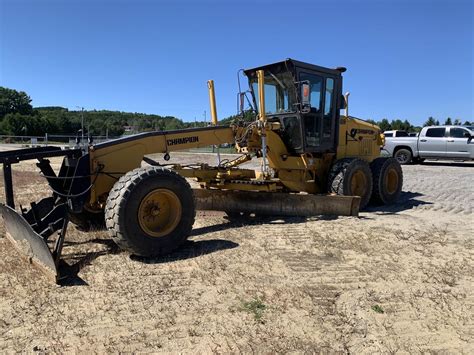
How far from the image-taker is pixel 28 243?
16.7 ft

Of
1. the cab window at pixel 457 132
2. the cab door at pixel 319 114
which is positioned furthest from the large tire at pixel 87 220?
the cab window at pixel 457 132

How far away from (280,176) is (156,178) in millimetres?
3466

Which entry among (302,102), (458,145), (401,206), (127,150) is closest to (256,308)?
(127,150)

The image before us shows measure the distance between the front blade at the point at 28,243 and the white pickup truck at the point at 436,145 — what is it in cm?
1830

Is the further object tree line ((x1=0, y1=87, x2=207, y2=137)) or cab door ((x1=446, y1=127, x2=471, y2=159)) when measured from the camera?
tree line ((x1=0, y1=87, x2=207, y2=137))

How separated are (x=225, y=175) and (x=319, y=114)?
90.2 inches

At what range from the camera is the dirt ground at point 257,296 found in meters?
3.37

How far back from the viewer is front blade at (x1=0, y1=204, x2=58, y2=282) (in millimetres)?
4582

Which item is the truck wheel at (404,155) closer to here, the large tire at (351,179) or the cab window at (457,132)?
the cab window at (457,132)

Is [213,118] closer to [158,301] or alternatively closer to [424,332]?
[158,301]

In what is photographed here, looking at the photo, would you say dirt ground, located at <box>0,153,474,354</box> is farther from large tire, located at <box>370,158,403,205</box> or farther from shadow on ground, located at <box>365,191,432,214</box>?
large tire, located at <box>370,158,403,205</box>

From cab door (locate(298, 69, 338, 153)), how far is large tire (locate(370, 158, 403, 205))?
3.97 feet

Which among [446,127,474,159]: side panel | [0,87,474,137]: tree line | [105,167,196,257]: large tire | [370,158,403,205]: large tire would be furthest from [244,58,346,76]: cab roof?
[0,87,474,137]: tree line

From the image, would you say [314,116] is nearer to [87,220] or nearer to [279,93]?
[279,93]
